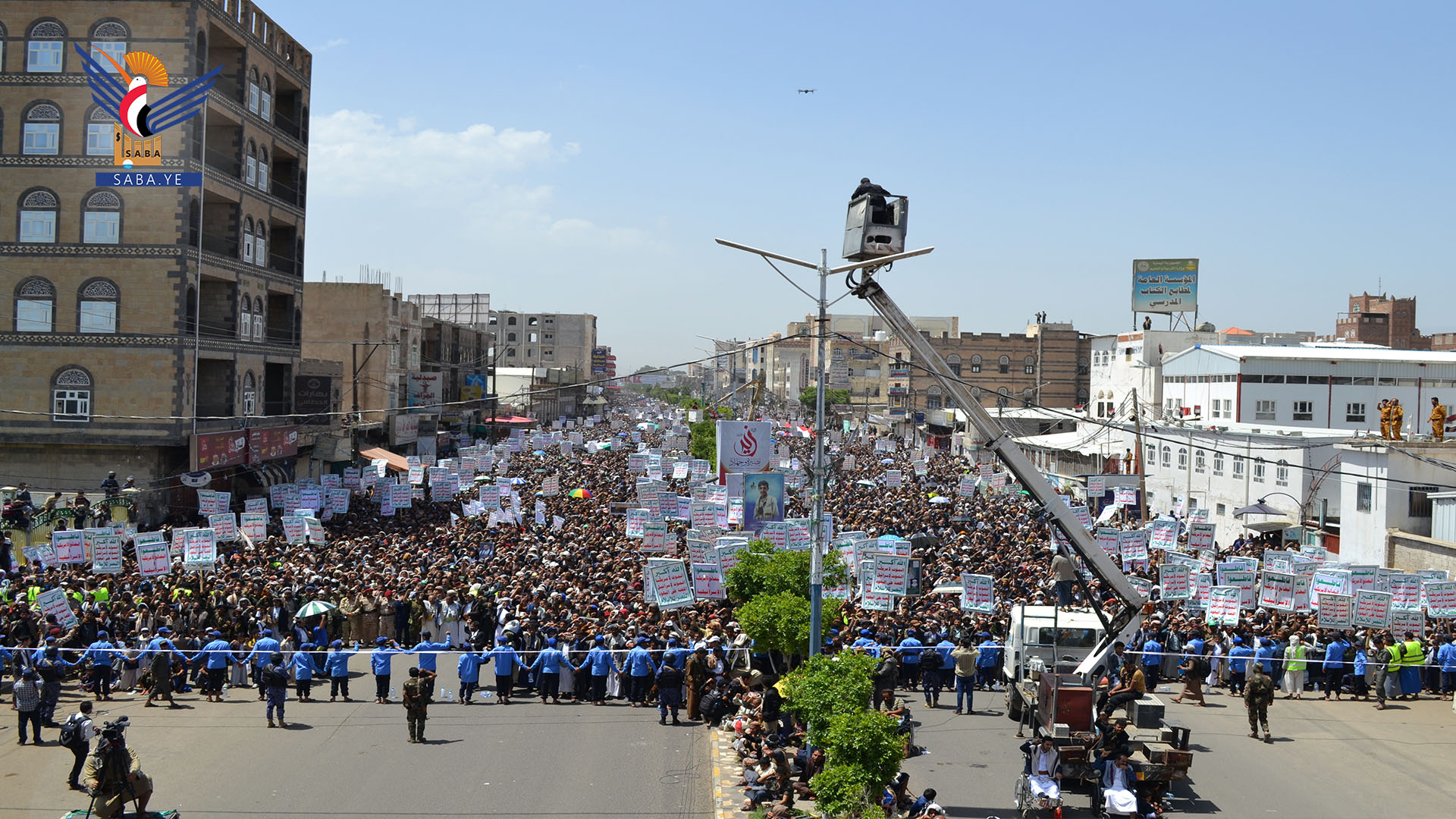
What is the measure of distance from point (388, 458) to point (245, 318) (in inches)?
509

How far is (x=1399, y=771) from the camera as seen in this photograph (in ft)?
52.6

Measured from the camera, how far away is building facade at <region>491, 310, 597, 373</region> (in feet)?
598

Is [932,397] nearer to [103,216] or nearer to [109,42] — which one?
[103,216]

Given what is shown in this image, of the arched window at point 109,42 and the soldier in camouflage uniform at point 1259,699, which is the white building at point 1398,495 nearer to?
the soldier in camouflage uniform at point 1259,699

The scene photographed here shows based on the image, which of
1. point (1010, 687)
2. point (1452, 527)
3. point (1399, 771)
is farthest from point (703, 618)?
point (1452, 527)

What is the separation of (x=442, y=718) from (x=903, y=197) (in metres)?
10.3

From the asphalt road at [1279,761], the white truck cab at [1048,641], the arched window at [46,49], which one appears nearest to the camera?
the asphalt road at [1279,761]

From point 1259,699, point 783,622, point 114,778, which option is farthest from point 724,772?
point 1259,699

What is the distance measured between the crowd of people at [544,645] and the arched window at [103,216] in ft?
47.2

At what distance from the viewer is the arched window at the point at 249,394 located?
42.8 metres

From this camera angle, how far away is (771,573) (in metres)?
21.6

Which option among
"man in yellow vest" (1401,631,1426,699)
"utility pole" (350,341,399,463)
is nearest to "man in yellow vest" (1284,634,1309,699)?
"man in yellow vest" (1401,631,1426,699)

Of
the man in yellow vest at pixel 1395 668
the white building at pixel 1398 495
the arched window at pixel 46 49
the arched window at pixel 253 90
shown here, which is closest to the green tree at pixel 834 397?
the arched window at pixel 253 90

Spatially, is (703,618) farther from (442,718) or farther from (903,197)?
(903,197)
